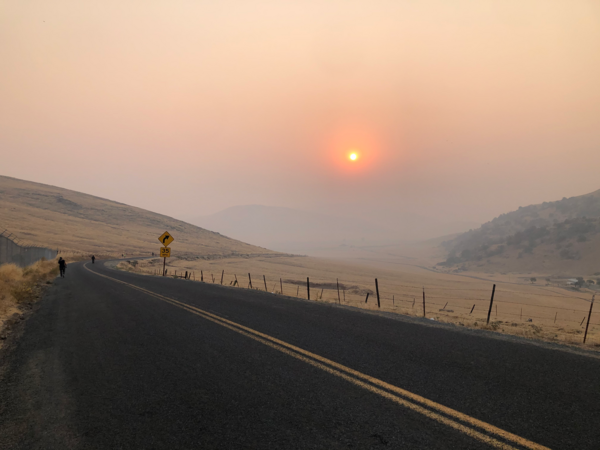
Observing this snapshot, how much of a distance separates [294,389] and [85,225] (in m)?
118

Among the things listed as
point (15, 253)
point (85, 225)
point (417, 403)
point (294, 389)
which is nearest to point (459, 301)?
point (417, 403)

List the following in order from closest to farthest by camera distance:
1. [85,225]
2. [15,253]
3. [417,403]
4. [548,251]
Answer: [417,403]
[15,253]
[85,225]
[548,251]

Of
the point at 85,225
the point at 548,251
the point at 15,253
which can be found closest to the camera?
the point at 15,253

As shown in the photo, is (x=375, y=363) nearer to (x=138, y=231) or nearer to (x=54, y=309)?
(x=54, y=309)

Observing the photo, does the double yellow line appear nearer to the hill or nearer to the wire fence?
the wire fence

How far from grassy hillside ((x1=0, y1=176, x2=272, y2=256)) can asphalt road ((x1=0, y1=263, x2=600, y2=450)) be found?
7207 cm

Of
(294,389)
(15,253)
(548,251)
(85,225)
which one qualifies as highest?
(548,251)

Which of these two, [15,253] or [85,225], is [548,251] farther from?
[85,225]

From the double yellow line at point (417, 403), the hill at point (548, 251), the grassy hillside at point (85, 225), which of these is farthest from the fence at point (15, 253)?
the hill at point (548, 251)

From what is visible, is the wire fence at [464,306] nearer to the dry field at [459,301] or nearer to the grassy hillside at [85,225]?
the dry field at [459,301]

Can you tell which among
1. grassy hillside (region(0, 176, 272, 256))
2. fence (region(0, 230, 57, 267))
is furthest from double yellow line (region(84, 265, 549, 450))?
grassy hillside (region(0, 176, 272, 256))

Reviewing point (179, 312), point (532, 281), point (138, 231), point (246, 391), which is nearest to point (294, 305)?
point (179, 312)

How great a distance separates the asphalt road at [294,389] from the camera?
3762 mm

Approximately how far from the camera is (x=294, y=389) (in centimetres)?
490
